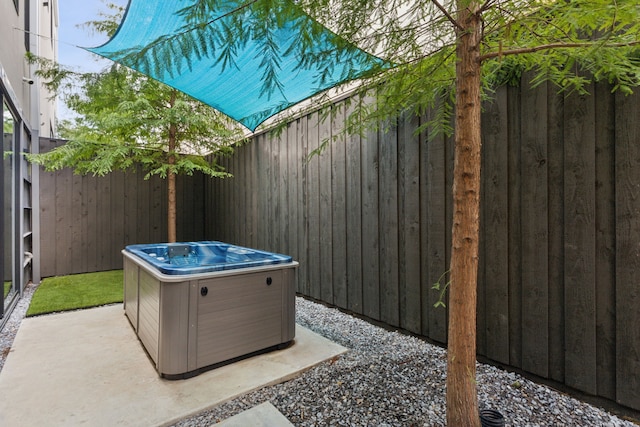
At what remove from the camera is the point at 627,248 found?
179 centimetres

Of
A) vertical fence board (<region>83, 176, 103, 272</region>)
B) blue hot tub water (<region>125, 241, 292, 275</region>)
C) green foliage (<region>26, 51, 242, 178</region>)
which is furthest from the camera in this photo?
vertical fence board (<region>83, 176, 103, 272</region>)

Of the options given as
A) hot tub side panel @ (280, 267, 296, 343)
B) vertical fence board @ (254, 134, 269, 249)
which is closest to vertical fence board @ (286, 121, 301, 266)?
vertical fence board @ (254, 134, 269, 249)

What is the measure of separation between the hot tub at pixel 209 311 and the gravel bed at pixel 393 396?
487 mm

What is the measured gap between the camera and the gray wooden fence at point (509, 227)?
184 centimetres

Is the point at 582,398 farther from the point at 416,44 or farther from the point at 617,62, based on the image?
the point at 416,44

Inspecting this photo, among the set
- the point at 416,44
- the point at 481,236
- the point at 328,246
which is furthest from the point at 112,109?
the point at 481,236

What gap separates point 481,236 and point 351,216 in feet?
4.93

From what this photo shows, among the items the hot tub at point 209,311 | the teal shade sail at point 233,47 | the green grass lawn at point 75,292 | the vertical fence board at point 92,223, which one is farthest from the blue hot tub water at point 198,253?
the vertical fence board at point 92,223

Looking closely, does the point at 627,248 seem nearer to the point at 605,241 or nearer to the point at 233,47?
the point at 605,241

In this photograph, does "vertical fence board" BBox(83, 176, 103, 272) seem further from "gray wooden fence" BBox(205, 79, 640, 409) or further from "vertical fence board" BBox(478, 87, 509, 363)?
"vertical fence board" BBox(478, 87, 509, 363)

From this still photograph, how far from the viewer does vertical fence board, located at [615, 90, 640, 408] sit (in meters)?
1.76

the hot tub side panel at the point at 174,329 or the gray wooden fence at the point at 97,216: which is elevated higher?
the gray wooden fence at the point at 97,216

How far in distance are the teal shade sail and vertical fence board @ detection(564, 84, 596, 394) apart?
4.24ft

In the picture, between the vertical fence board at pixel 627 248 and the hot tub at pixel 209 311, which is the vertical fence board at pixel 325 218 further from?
the vertical fence board at pixel 627 248
